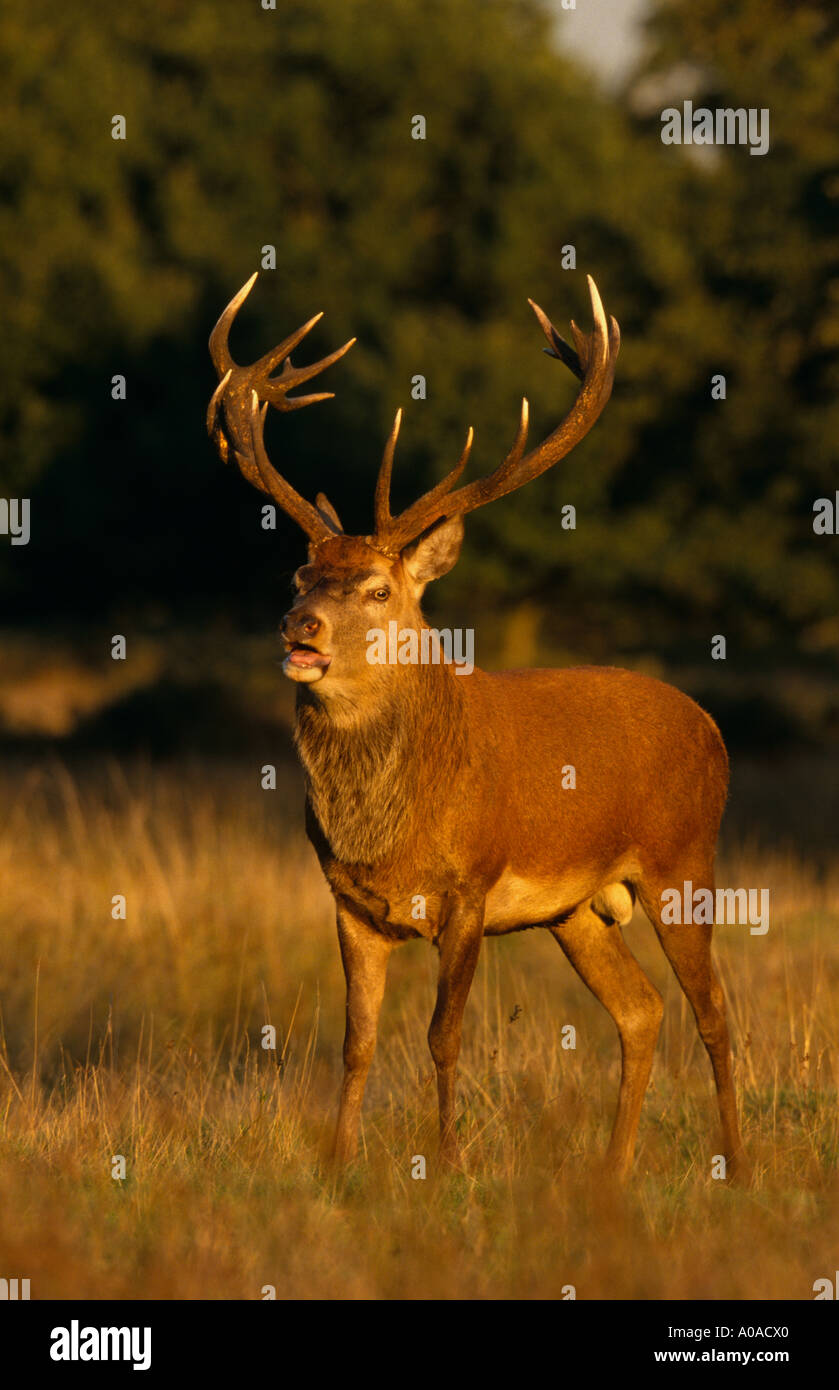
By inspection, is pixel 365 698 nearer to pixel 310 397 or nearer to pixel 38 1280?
pixel 310 397

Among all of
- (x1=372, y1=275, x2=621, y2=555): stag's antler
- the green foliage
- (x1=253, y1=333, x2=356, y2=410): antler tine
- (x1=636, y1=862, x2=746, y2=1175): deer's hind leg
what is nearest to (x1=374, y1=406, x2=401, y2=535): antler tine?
(x1=372, y1=275, x2=621, y2=555): stag's antler

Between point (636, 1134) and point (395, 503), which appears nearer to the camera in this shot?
point (636, 1134)

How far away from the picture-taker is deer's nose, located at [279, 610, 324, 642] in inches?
246

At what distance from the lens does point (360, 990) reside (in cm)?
676

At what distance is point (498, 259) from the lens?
27969 mm

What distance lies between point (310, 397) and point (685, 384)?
793 inches

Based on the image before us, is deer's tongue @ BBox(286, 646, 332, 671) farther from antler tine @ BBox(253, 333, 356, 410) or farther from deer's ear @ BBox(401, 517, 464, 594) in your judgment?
antler tine @ BBox(253, 333, 356, 410)

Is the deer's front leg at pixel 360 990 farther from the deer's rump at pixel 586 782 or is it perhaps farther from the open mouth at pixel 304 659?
the open mouth at pixel 304 659

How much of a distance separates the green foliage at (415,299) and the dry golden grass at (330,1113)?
14182 millimetres

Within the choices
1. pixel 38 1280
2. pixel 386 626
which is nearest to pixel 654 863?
pixel 386 626

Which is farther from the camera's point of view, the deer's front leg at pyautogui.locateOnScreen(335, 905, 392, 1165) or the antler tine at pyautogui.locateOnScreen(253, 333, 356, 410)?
the antler tine at pyautogui.locateOnScreen(253, 333, 356, 410)

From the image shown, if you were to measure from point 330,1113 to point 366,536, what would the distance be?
7.40 feet

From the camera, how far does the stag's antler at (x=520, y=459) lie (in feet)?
21.9

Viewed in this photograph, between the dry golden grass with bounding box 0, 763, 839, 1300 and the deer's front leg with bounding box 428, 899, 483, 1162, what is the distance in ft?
0.78
